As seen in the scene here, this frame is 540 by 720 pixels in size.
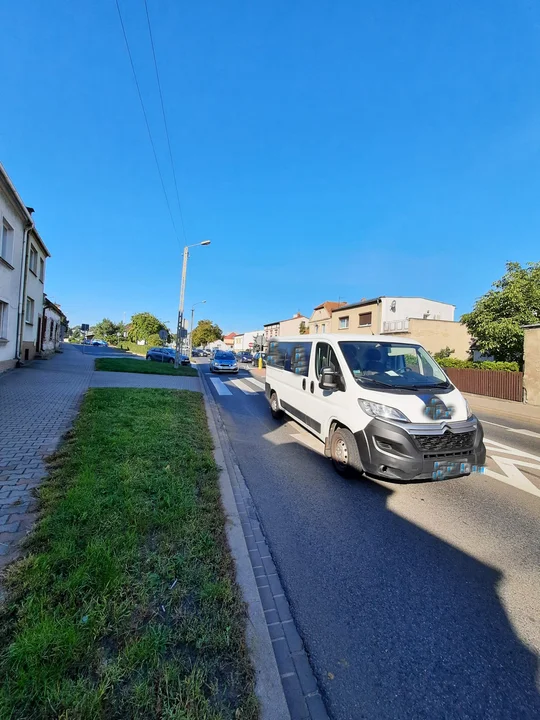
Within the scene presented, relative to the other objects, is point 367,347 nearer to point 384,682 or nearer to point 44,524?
point 384,682

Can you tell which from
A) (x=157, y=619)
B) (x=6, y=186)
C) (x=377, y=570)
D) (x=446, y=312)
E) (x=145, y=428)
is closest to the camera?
(x=157, y=619)

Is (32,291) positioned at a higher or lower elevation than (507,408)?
higher

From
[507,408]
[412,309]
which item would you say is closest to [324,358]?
[507,408]

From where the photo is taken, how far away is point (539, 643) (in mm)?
2133

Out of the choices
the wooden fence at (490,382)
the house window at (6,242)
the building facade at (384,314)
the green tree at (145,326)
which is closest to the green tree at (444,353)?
the building facade at (384,314)

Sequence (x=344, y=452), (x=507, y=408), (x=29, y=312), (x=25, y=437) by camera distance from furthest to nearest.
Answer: (x=29, y=312) < (x=507, y=408) < (x=25, y=437) < (x=344, y=452)

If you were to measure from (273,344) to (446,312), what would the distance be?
109 ft

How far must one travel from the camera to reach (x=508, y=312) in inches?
720

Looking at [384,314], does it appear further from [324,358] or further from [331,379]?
[331,379]

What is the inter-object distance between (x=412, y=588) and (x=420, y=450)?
→ 1.55 m

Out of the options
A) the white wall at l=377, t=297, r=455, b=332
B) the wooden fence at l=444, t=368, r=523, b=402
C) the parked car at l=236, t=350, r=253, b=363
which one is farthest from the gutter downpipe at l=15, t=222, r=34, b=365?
the parked car at l=236, t=350, r=253, b=363

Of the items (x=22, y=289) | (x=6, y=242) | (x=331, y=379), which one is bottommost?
(x=331, y=379)

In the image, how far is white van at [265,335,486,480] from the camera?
3836mm

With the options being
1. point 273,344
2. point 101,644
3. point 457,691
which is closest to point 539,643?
point 457,691
